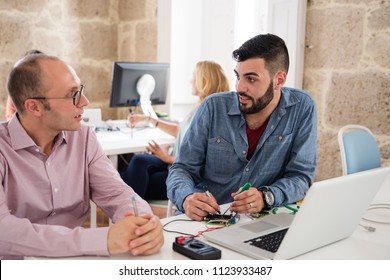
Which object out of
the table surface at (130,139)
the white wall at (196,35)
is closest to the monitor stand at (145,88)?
the table surface at (130,139)

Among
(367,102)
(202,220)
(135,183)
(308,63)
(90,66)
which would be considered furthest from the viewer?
(90,66)

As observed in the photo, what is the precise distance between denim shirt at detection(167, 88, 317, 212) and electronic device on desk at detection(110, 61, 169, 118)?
136 cm

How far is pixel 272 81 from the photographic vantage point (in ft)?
5.95

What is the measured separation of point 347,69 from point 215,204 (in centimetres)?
254

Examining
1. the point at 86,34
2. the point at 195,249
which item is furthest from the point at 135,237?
the point at 86,34

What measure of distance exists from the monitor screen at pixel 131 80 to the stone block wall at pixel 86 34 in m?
1.26

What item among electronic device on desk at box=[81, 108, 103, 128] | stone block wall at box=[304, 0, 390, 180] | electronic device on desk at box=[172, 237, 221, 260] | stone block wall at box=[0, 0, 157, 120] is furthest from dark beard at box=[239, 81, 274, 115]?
stone block wall at box=[0, 0, 157, 120]

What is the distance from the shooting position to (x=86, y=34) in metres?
4.66

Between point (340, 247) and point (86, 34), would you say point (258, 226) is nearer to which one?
point (340, 247)

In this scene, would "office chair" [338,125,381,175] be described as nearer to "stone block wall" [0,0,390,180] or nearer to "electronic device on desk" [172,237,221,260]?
"stone block wall" [0,0,390,180]

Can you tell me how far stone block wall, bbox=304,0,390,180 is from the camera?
3.35m

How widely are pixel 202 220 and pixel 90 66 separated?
145 inches

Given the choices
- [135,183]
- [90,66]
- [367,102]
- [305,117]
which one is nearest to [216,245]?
[305,117]
